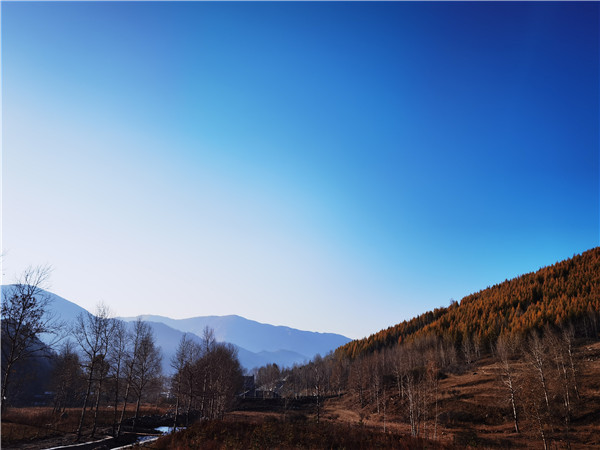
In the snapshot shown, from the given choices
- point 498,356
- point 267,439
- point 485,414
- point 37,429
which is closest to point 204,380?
point 37,429

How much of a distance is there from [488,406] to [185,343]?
179 feet

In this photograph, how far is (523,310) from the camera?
344 ft

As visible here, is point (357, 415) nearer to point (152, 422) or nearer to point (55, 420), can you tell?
point (152, 422)

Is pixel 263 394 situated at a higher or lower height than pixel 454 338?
lower

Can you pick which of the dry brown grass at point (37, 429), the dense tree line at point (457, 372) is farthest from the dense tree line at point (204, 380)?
the dense tree line at point (457, 372)

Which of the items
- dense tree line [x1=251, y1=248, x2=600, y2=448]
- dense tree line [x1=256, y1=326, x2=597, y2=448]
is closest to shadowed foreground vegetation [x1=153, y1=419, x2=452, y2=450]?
dense tree line [x1=256, y1=326, x2=597, y2=448]

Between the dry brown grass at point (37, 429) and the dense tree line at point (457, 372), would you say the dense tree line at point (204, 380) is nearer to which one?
the dry brown grass at point (37, 429)

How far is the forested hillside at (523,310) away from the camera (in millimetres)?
86250

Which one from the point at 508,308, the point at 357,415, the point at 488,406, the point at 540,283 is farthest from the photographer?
the point at 540,283

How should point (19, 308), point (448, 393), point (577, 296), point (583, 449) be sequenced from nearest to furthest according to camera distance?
point (19, 308)
point (583, 449)
point (448, 393)
point (577, 296)

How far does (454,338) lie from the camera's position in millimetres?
101750

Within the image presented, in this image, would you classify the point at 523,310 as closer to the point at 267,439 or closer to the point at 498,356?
the point at 498,356

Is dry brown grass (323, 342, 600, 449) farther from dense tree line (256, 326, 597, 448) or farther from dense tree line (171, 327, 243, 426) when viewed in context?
dense tree line (171, 327, 243, 426)

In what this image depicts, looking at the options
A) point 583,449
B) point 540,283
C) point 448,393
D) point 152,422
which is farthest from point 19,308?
point 540,283
